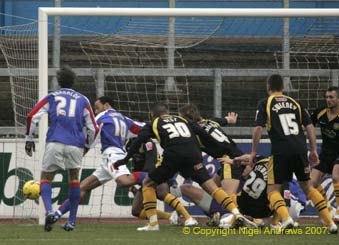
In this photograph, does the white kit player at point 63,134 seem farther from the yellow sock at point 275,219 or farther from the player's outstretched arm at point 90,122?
the yellow sock at point 275,219

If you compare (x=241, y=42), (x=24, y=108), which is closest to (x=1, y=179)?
(x=24, y=108)

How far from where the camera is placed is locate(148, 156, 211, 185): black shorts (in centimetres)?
1294

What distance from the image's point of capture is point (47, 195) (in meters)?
13.1

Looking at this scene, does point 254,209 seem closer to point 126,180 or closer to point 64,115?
point 126,180

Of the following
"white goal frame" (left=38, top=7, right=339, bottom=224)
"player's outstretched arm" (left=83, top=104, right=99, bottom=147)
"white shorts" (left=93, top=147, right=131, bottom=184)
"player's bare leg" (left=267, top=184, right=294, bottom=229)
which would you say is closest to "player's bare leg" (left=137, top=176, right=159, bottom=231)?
"player's outstretched arm" (left=83, top=104, right=99, bottom=147)

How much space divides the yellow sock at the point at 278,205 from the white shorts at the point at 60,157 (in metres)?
2.53

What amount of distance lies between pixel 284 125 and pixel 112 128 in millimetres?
3133

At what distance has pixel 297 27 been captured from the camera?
17.8 metres

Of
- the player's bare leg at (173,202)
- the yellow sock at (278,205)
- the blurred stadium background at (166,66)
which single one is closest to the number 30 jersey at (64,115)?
the player's bare leg at (173,202)

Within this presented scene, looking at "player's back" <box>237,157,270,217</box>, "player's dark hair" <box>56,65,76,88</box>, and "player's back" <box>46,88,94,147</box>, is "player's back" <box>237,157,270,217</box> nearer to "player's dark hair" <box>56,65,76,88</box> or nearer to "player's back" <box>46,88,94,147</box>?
"player's back" <box>46,88,94,147</box>

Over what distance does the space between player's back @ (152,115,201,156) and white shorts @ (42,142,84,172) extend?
106 cm

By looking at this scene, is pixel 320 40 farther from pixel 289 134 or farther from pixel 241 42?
pixel 289 134

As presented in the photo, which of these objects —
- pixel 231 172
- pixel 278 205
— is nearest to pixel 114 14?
pixel 231 172

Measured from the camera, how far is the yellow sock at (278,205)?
12.4 metres
